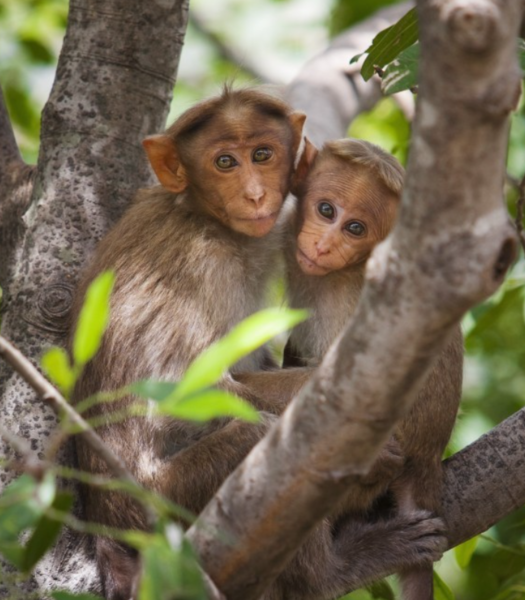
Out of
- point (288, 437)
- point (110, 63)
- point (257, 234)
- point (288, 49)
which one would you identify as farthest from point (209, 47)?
point (288, 437)

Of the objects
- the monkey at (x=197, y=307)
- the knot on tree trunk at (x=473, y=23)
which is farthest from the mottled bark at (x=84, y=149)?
the knot on tree trunk at (x=473, y=23)

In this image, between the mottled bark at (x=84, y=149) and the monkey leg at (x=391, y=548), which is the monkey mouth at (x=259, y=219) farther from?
the monkey leg at (x=391, y=548)

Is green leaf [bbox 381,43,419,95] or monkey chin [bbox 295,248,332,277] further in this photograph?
monkey chin [bbox 295,248,332,277]

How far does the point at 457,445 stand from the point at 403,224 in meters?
3.93

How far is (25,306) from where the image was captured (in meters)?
4.28

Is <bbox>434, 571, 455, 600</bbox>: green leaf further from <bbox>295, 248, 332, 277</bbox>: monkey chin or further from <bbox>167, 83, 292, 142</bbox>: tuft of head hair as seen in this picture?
<bbox>167, 83, 292, 142</bbox>: tuft of head hair

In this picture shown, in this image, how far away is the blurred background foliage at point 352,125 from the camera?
16.7 feet

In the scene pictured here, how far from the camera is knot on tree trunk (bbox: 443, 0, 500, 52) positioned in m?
1.79

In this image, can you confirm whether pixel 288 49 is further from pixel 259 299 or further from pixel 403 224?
pixel 403 224

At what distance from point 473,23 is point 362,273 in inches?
107

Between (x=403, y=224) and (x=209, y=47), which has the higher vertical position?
(x=209, y=47)

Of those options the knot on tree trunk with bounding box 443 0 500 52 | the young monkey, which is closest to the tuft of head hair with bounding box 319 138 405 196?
the young monkey

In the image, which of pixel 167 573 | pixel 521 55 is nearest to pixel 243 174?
pixel 521 55

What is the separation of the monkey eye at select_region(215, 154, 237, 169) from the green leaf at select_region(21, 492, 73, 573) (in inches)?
92.2
